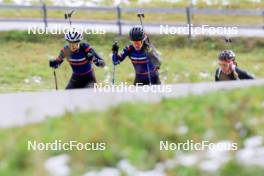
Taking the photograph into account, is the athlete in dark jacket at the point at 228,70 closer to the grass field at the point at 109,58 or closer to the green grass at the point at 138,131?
the green grass at the point at 138,131

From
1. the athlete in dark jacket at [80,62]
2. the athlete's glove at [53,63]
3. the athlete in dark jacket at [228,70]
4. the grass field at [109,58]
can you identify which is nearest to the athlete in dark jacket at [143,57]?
the athlete in dark jacket at [80,62]

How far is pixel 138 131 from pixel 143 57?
→ 6503 millimetres

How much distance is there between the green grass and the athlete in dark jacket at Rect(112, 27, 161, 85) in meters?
5.14

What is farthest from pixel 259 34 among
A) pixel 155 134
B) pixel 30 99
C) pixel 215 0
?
pixel 155 134

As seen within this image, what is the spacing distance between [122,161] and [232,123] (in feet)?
3.73

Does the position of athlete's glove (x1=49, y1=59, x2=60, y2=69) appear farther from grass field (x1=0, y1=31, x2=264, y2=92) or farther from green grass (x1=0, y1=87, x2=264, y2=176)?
grass field (x1=0, y1=31, x2=264, y2=92)

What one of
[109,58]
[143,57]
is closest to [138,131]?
[143,57]

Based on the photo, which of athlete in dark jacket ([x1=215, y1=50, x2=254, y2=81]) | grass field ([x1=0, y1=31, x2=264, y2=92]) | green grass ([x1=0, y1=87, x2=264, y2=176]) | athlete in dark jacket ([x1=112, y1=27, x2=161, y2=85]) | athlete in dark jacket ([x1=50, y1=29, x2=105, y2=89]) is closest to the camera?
green grass ([x1=0, y1=87, x2=264, y2=176])

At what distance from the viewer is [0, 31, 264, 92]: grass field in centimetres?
2191

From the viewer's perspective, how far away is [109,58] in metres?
24.8

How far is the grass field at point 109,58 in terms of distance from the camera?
2191 cm

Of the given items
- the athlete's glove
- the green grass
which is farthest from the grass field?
the green grass

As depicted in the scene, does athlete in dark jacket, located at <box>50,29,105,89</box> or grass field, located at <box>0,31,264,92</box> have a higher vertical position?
athlete in dark jacket, located at <box>50,29,105,89</box>

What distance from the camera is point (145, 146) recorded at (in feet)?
20.8
